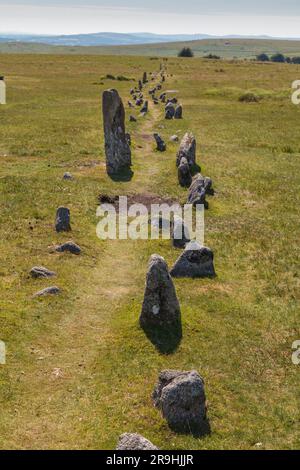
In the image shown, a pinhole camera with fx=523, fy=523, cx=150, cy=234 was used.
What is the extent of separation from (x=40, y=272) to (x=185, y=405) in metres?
10.2

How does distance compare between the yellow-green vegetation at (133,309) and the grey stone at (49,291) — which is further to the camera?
the grey stone at (49,291)

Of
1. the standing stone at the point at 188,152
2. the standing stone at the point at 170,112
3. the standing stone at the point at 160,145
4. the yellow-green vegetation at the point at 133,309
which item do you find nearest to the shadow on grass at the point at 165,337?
the yellow-green vegetation at the point at 133,309

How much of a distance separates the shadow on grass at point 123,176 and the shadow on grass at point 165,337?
2006 cm

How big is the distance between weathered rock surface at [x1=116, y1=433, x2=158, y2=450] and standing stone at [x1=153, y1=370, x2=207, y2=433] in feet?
5.08

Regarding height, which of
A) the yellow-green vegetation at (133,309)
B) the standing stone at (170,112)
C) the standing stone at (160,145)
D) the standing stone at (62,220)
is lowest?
the yellow-green vegetation at (133,309)

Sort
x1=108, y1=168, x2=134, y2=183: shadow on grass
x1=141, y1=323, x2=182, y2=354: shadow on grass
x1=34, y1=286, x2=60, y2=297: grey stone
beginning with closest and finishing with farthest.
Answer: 1. x1=141, y1=323, x2=182, y2=354: shadow on grass
2. x1=34, y1=286, x2=60, y2=297: grey stone
3. x1=108, y1=168, x2=134, y2=183: shadow on grass

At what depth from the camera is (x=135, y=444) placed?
11992 millimetres

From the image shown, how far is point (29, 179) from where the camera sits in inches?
1422

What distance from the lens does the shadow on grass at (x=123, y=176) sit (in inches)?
1462

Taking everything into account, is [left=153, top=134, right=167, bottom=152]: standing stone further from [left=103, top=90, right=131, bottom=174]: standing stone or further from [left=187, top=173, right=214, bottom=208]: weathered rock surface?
[left=187, top=173, right=214, bottom=208]: weathered rock surface

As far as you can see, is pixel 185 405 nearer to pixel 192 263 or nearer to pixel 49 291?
pixel 49 291

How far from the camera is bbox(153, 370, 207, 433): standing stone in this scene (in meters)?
13.5

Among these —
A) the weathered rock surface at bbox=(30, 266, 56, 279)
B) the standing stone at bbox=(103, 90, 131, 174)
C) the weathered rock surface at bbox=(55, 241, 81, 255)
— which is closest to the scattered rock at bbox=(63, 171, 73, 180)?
the standing stone at bbox=(103, 90, 131, 174)

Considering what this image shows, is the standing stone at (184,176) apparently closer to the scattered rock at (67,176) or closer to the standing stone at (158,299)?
the scattered rock at (67,176)
